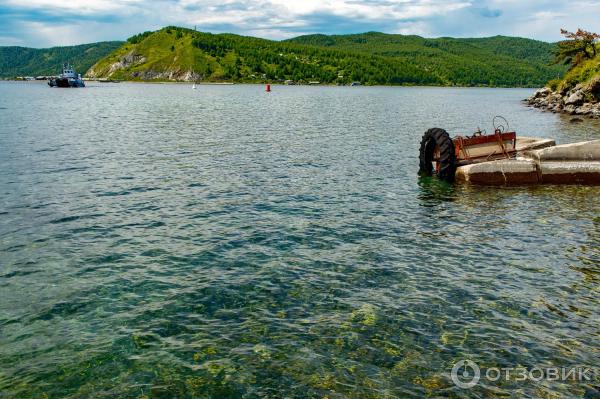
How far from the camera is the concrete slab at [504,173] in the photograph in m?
26.4

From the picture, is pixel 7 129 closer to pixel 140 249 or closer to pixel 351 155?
pixel 351 155

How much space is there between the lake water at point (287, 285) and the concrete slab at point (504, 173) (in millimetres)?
1213

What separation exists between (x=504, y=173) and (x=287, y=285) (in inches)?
714

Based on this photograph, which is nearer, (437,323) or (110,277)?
(437,323)

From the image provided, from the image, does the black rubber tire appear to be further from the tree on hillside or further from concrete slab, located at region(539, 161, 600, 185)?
the tree on hillside

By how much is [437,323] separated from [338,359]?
2.95 meters

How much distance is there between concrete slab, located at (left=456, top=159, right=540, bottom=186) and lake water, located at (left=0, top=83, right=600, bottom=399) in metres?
1.21

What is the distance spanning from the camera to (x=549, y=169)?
87.0 ft

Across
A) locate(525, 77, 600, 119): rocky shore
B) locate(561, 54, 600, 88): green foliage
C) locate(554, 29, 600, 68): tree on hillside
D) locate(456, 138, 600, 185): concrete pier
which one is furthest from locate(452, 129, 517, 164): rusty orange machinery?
locate(554, 29, 600, 68): tree on hillside

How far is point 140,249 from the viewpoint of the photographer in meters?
16.4

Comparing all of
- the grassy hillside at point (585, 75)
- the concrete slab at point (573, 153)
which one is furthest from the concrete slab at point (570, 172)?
the grassy hillside at point (585, 75)

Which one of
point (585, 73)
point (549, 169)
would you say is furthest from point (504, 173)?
point (585, 73)

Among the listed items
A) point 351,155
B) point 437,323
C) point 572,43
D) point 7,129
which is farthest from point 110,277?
point 572,43

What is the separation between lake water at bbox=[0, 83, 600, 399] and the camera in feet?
30.8
